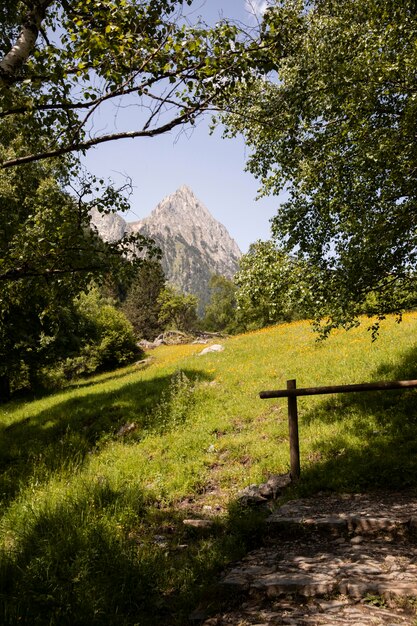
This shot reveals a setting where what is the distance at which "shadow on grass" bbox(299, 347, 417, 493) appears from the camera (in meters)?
7.76

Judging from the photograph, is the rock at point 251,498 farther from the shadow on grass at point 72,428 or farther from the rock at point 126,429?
the rock at point 126,429

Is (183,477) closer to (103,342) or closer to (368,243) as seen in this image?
(368,243)

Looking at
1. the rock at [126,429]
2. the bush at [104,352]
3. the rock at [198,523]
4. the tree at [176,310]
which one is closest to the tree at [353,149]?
the rock at [198,523]

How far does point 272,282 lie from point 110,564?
765 cm

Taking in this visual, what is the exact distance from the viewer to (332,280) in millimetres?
10086

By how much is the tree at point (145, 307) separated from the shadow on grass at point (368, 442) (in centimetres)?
7288

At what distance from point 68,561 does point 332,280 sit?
26.7 ft

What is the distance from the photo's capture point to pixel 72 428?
15.3 metres

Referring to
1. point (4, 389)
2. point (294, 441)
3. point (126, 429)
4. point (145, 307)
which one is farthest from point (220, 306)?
point (294, 441)

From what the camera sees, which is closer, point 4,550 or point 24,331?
point 4,550

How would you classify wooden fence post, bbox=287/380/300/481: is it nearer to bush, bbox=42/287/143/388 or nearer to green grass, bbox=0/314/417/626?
green grass, bbox=0/314/417/626

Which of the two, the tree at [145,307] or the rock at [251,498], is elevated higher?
the tree at [145,307]

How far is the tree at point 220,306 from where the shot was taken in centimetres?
10950

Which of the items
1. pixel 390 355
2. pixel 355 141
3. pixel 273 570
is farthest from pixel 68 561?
pixel 390 355
